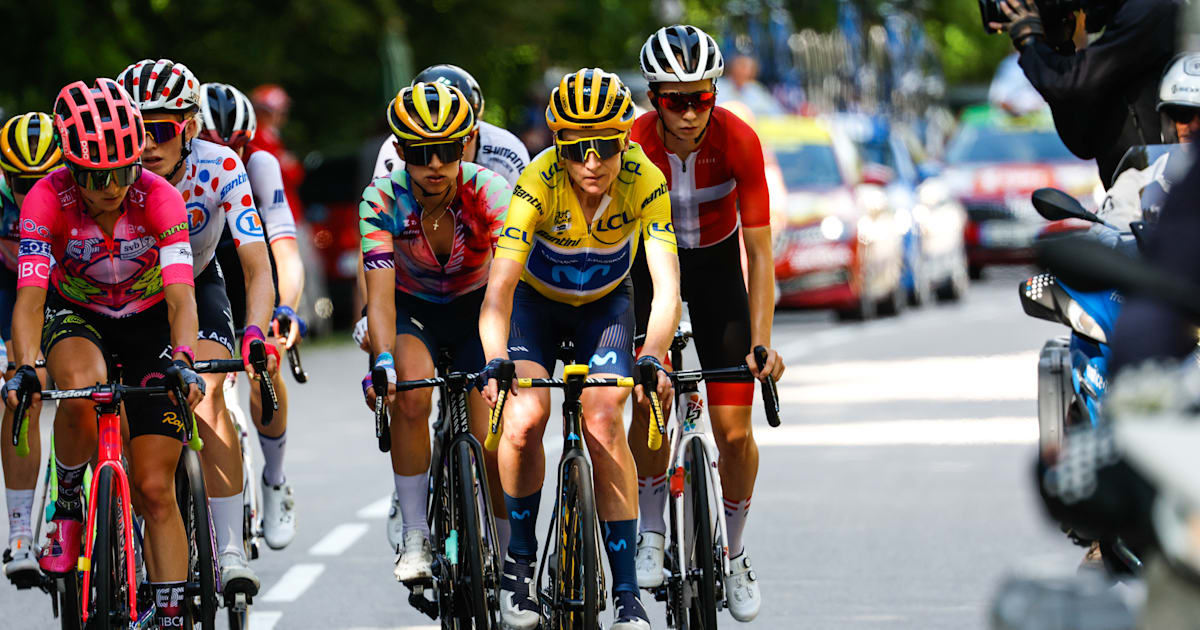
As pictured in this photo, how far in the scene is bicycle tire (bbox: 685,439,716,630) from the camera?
23.4 feet

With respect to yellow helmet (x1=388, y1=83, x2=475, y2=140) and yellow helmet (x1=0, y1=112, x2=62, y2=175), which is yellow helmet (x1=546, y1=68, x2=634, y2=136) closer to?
yellow helmet (x1=388, y1=83, x2=475, y2=140)

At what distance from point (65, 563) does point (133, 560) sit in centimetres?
77

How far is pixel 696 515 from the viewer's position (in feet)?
23.5

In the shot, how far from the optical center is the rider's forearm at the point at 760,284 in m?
7.40

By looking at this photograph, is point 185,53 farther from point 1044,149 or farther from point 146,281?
point 146,281

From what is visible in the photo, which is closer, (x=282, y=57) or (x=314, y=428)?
(x=314, y=428)

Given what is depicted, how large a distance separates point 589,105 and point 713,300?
4.21 feet

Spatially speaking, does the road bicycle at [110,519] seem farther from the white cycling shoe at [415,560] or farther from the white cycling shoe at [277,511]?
the white cycling shoe at [277,511]

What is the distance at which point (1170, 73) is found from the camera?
696cm

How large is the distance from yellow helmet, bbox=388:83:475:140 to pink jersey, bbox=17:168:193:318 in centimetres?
80

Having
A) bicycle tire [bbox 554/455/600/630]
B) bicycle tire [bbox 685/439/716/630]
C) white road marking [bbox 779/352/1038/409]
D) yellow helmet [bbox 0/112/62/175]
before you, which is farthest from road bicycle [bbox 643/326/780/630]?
white road marking [bbox 779/352/1038/409]

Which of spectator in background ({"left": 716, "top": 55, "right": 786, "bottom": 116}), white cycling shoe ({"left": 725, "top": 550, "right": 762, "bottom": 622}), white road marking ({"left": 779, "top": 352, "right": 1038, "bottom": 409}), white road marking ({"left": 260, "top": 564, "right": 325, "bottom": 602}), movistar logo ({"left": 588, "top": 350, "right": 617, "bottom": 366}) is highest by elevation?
spectator in background ({"left": 716, "top": 55, "right": 786, "bottom": 116})

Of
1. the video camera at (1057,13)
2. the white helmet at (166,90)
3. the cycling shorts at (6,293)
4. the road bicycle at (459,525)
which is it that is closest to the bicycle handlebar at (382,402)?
the road bicycle at (459,525)

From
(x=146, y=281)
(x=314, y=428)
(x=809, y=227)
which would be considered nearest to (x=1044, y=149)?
(x=809, y=227)
